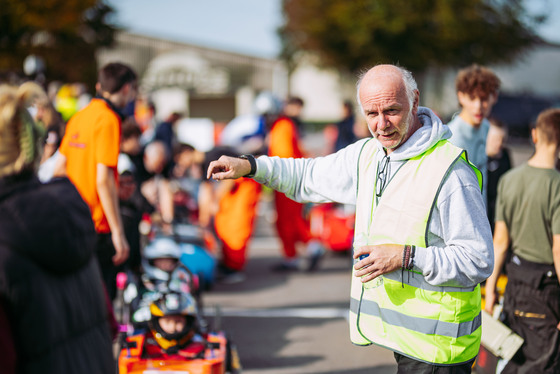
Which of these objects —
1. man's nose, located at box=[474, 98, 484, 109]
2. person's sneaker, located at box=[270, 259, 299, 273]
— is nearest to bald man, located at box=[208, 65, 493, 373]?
man's nose, located at box=[474, 98, 484, 109]

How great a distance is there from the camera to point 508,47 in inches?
1380

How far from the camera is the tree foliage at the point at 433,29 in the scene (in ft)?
110

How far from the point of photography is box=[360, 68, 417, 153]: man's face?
2.57 metres

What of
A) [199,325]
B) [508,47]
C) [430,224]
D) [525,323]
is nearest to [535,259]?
[525,323]

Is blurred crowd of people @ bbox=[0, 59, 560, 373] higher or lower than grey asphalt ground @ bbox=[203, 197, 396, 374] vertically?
higher

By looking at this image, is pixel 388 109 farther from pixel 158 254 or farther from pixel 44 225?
pixel 158 254

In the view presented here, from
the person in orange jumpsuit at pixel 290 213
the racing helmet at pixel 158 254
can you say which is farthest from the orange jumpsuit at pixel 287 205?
the racing helmet at pixel 158 254

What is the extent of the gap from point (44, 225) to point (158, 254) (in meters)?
3.84

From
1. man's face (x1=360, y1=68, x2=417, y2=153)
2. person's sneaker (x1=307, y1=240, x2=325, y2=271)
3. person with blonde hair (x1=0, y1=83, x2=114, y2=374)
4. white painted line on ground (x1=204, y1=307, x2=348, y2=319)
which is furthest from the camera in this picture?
person's sneaker (x1=307, y1=240, x2=325, y2=271)

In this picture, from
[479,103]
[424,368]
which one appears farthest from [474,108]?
[424,368]

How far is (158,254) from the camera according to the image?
5.67 metres

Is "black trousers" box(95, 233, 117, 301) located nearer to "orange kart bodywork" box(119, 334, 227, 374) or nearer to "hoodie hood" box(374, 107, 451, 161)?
"orange kart bodywork" box(119, 334, 227, 374)

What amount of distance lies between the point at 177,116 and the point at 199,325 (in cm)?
786

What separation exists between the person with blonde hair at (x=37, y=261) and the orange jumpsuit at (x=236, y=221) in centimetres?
584
